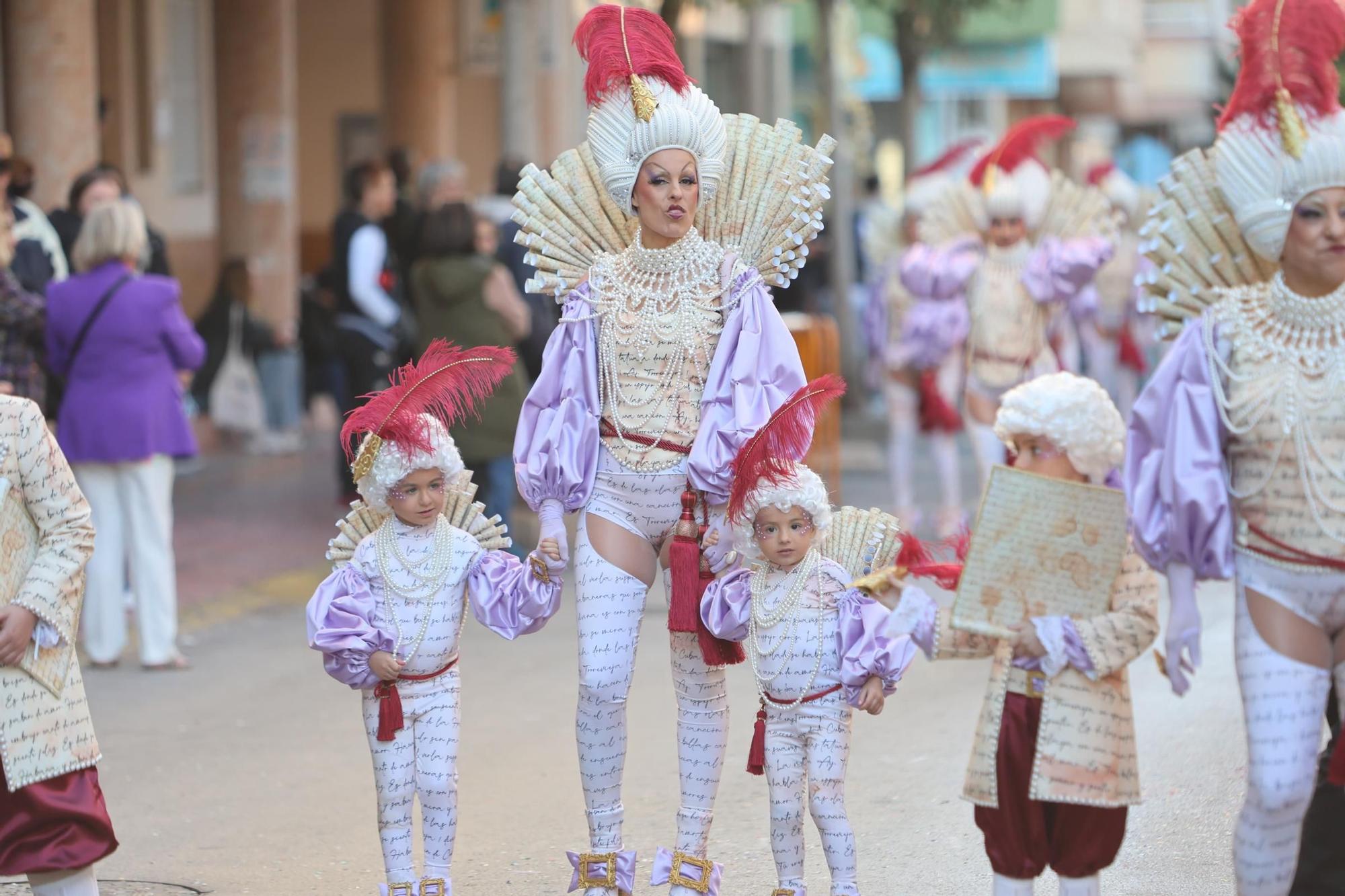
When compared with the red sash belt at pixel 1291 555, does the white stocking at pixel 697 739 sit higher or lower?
lower

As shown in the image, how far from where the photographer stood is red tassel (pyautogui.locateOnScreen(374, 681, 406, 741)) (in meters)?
Result: 5.13

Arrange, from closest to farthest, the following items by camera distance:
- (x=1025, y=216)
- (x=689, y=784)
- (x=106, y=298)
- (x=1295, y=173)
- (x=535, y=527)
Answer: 1. (x=1295, y=173)
2. (x=689, y=784)
3. (x=106, y=298)
4. (x=1025, y=216)
5. (x=535, y=527)

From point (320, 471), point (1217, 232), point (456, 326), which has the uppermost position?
point (1217, 232)

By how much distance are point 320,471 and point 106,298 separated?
6.87 meters

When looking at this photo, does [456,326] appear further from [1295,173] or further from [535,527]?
[1295,173]

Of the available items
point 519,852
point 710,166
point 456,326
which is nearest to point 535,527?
point 456,326

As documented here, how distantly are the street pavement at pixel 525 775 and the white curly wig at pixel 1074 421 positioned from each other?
147 cm

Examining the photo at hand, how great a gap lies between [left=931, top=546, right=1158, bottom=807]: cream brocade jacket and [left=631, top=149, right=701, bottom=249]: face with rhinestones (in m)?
1.36

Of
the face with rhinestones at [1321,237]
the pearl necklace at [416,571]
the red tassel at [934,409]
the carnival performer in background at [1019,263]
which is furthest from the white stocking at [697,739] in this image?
the red tassel at [934,409]

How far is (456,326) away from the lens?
1068 centimetres

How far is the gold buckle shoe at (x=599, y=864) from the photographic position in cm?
534

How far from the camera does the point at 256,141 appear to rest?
16875 millimetres

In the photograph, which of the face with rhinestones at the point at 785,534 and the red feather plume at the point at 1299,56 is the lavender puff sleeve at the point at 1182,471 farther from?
the face with rhinestones at the point at 785,534

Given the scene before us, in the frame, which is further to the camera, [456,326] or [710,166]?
[456,326]
